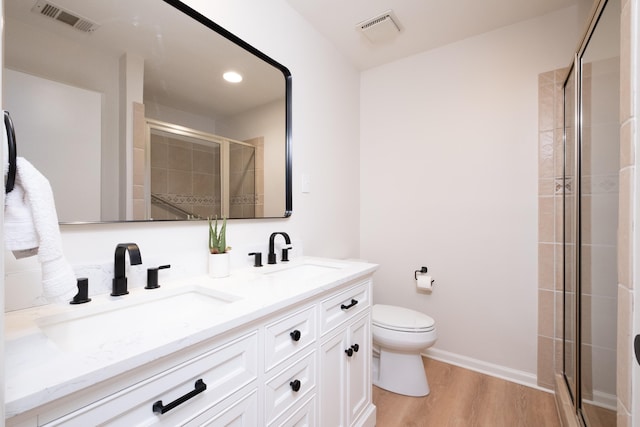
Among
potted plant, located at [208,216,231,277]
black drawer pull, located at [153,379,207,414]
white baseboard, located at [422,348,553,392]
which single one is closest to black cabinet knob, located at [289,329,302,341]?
black drawer pull, located at [153,379,207,414]

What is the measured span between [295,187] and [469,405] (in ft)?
5.60

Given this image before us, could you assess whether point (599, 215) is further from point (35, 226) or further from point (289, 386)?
point (35, 226)

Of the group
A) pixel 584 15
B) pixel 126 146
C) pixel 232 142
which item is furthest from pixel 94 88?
pixel 584 15

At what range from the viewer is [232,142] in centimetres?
152

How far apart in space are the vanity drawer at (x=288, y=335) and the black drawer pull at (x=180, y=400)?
0.23 metres

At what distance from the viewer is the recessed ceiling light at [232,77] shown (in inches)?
58.1

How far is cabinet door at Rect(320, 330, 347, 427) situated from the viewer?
116 centimetres

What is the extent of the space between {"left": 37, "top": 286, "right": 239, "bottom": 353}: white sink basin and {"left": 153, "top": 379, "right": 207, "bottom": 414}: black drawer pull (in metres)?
0.14

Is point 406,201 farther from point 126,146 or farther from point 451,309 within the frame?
point 126,146

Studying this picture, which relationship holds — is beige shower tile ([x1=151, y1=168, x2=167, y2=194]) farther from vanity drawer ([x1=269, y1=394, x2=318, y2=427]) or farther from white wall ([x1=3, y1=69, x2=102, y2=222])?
vanity drawer ([x1=269, y1=394, x2=318, y2=427])

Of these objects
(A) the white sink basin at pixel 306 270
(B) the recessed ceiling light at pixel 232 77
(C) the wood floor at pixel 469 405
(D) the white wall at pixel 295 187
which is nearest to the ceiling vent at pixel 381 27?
(D) the white wall at pixel 295 187

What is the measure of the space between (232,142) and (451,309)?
1978 millimetres

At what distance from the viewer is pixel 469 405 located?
1739 millimetres

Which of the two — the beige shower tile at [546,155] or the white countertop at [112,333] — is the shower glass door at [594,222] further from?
the white countertop at [112,333]
